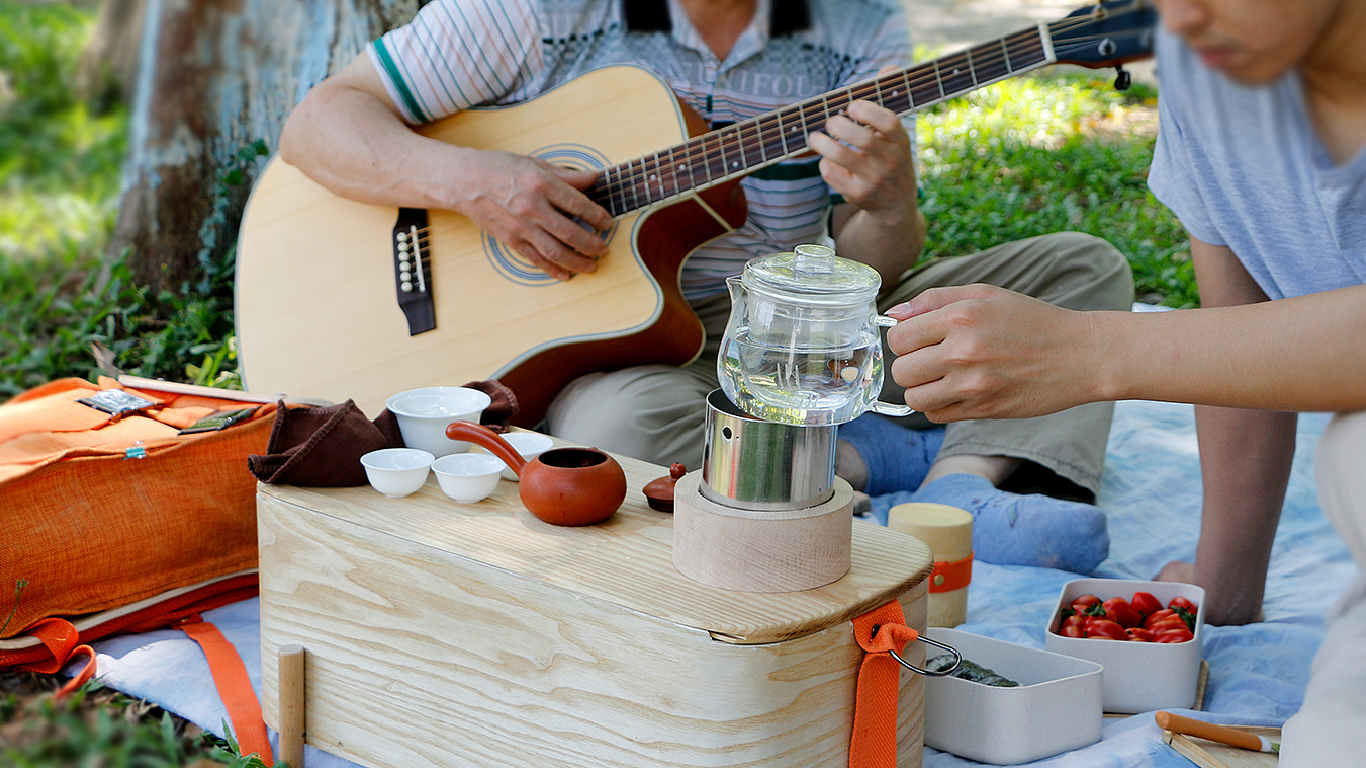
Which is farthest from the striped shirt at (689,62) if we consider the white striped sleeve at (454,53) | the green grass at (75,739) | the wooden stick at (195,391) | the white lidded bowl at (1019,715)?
the green grass at (75,739)

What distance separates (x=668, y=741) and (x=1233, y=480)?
3.15 feet

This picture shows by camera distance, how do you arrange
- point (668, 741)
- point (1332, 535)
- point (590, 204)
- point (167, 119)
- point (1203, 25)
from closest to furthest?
point (1203, 25) → point (1332, 535) → point (668, 741) → point (590, 204) → point (167, 119)

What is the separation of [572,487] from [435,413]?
1.08 ft

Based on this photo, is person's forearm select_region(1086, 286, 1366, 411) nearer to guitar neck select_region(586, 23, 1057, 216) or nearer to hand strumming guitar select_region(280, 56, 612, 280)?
guitar neck select_region(586, 23, 1057, 216)

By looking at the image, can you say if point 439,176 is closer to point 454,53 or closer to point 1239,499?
point 454,53

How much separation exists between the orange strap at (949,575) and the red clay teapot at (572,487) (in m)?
0.57

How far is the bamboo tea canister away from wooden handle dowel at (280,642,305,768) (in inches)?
33.5

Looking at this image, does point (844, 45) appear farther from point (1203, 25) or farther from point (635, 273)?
point (1203, 25)

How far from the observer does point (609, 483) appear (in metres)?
1.24

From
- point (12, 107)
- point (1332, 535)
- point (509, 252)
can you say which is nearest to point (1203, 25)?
point (1332, 535)

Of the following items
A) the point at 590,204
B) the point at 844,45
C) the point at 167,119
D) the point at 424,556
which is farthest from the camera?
the point at 167,119

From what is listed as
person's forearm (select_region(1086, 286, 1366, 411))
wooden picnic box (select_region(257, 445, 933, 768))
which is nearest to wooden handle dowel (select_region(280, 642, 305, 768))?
wooden picnic box (select_region(257, 445, 933, 768))

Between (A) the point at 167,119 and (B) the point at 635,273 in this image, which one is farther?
(A) the point at 167,119

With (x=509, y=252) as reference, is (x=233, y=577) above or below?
below
